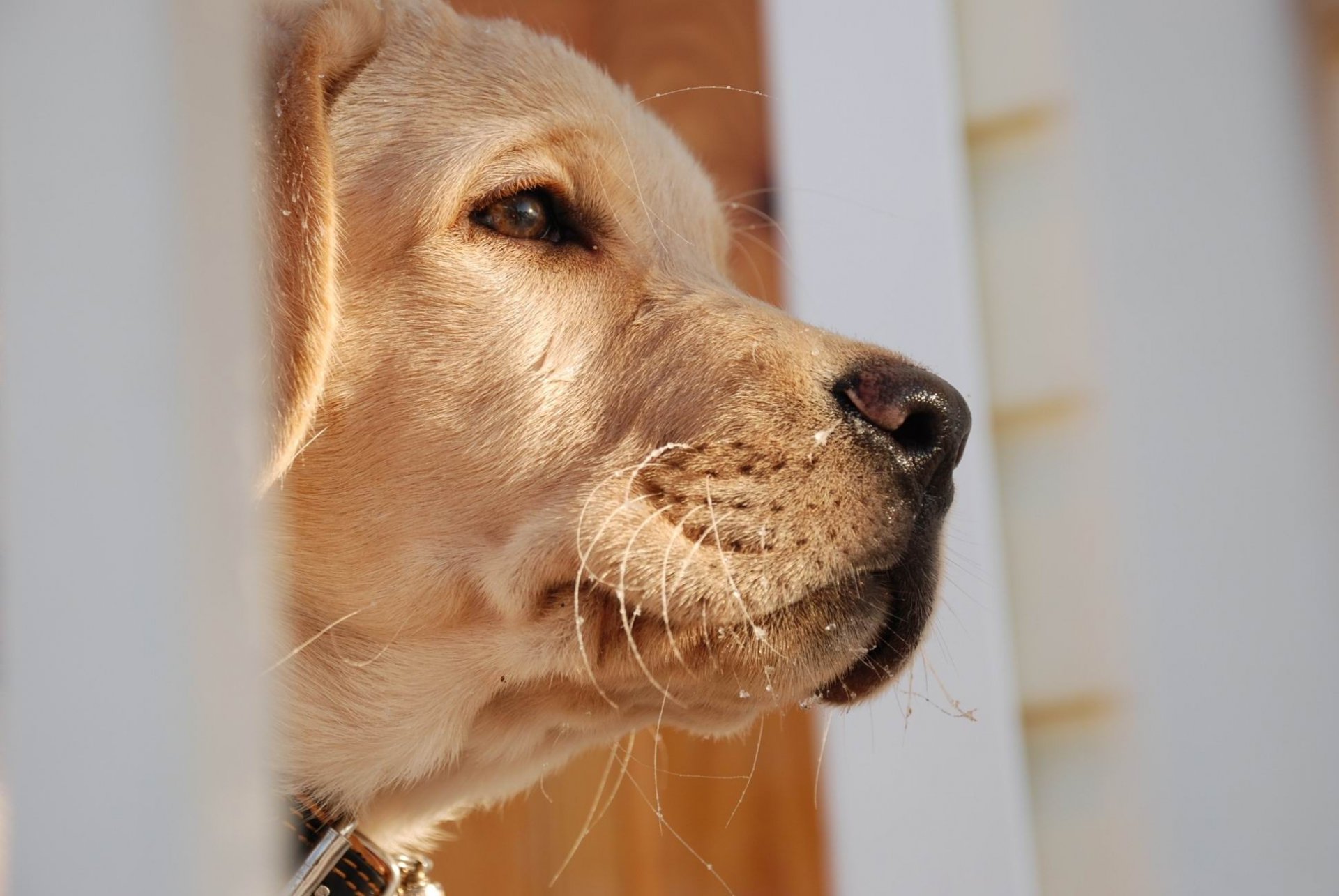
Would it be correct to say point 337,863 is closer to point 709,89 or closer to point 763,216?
point 763,216

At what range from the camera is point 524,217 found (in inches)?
72.9

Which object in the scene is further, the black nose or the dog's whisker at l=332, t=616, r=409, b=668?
the dog's whisker at l=332, t=616, r=409, b=668

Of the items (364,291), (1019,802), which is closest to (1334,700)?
(1019,802)

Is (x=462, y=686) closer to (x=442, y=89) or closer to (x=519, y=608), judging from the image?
(x=519, y=608)

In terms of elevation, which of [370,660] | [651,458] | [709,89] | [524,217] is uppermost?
[709,89]

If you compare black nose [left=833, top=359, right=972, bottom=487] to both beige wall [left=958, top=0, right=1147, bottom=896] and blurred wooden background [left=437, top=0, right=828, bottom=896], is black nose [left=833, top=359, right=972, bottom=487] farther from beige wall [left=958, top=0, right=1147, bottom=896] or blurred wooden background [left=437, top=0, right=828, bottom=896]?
blurred wooden background [left=437, top=0, right=828, bottom=896]

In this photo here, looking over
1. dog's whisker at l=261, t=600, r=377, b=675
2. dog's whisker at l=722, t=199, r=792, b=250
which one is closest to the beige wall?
dog's whisker at l=722, t=199, r=792, b=250

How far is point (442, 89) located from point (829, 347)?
0.76 m

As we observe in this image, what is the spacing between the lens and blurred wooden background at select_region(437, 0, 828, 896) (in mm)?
2750

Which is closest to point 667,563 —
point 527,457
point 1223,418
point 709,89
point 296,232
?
point 527,457

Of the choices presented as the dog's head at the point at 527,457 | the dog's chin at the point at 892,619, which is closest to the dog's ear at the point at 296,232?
the dog's head at the point at 527,457

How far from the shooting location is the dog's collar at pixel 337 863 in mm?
1640

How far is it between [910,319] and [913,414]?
0.79m

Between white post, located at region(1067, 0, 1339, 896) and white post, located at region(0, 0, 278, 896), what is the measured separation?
4.86 ft
